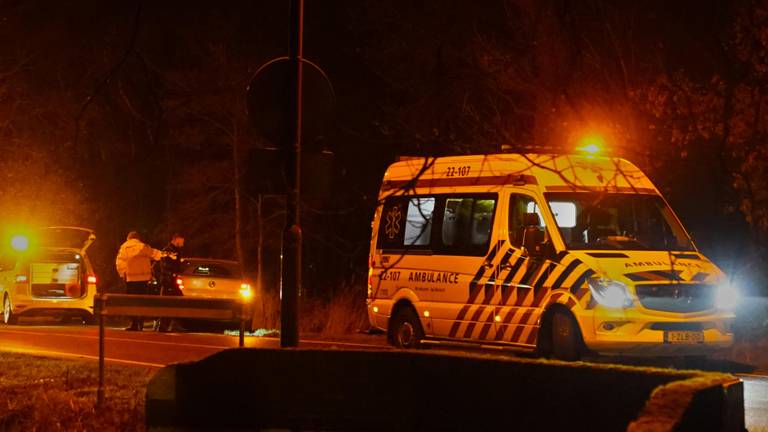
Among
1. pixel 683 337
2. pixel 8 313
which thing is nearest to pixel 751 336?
pixel 683 337

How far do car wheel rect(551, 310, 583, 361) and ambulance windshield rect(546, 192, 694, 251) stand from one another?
86cm

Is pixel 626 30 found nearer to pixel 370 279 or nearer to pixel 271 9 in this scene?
pixel 370 279

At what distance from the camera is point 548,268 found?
14.8 m

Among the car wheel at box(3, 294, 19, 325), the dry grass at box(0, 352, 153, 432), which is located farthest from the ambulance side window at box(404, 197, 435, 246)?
the car wheel at box(3, 294, 19, 325)

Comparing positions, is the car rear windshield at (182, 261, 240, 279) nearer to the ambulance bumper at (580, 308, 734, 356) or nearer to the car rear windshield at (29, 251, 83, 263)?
the car rear windshield at (29, 251, 83, 263)

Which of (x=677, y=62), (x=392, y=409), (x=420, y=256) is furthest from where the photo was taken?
(x=677, y=62)

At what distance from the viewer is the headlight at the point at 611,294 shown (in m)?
14.1

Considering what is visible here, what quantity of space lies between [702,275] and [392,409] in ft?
25.1

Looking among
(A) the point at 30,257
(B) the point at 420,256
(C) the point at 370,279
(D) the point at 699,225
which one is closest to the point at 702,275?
(B) the point at 420,256

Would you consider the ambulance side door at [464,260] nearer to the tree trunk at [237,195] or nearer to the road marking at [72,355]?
the road marking at [72,355]

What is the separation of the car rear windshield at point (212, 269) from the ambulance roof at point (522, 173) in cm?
880

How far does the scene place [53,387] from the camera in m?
12.2

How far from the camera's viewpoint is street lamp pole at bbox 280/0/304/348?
10.3 m

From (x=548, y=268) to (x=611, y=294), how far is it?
940 mm
